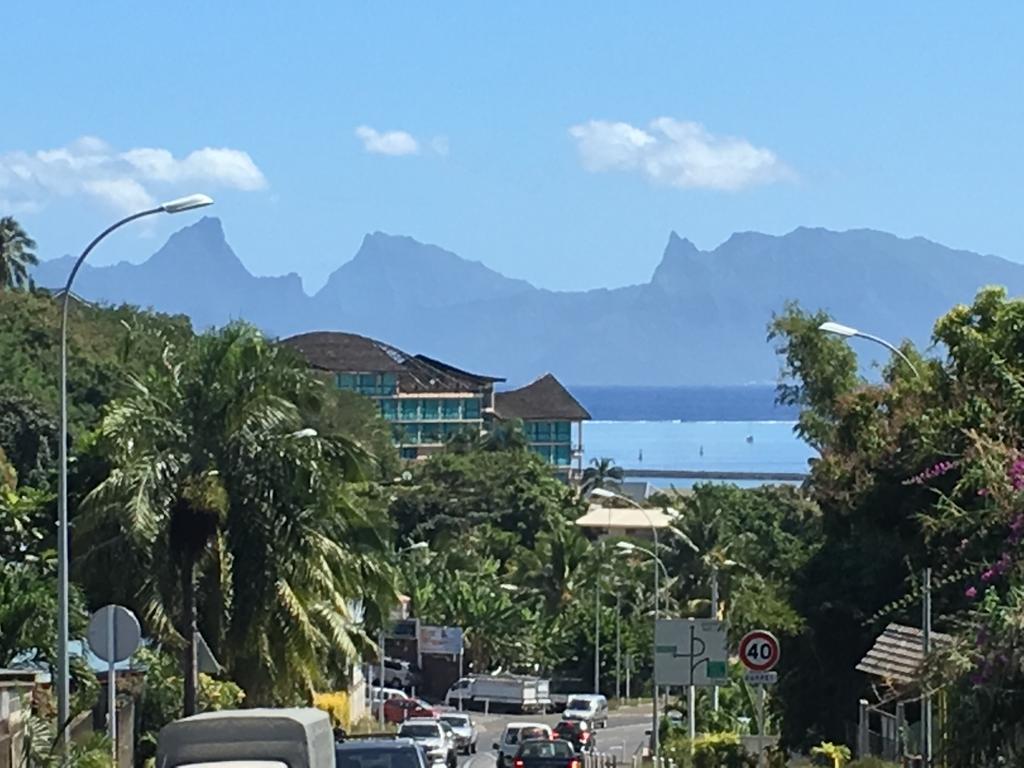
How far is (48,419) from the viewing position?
245 feet

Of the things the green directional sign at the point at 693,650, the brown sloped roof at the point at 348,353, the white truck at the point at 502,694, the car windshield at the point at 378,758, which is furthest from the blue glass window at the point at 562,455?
the car windshield at the point at 378,758

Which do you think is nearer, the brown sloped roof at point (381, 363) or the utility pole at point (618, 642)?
the utility pole at point (618, 642)

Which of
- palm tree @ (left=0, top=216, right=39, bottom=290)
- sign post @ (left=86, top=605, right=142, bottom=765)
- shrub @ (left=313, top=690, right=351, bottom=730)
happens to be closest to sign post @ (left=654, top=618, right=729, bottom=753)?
sign post @ (left=86, top=605, right=142, bottom=765)

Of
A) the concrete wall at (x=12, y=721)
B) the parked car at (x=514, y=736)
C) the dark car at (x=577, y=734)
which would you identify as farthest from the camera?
the dark car at (x=577, y=734)

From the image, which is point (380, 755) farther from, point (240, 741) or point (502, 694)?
point (502, 694)

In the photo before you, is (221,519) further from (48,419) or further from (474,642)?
(474,642)

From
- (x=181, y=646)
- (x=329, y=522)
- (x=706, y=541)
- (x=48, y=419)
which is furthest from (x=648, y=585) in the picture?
(x=181, y=646)

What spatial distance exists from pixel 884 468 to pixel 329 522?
13.0m

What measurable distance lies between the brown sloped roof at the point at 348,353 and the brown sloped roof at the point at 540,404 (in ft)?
35.3

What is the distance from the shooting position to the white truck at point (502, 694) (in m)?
75.5

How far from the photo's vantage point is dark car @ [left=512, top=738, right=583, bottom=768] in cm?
3847

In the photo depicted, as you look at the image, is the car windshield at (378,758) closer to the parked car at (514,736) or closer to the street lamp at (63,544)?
the street lamp at (63,544)

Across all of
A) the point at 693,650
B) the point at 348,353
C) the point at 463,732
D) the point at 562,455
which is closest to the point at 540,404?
the point at 562,455

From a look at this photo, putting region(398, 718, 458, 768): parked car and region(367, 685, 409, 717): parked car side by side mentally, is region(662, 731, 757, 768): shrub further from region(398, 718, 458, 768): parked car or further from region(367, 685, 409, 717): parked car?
region(367, 685, 409, 717): parked car
